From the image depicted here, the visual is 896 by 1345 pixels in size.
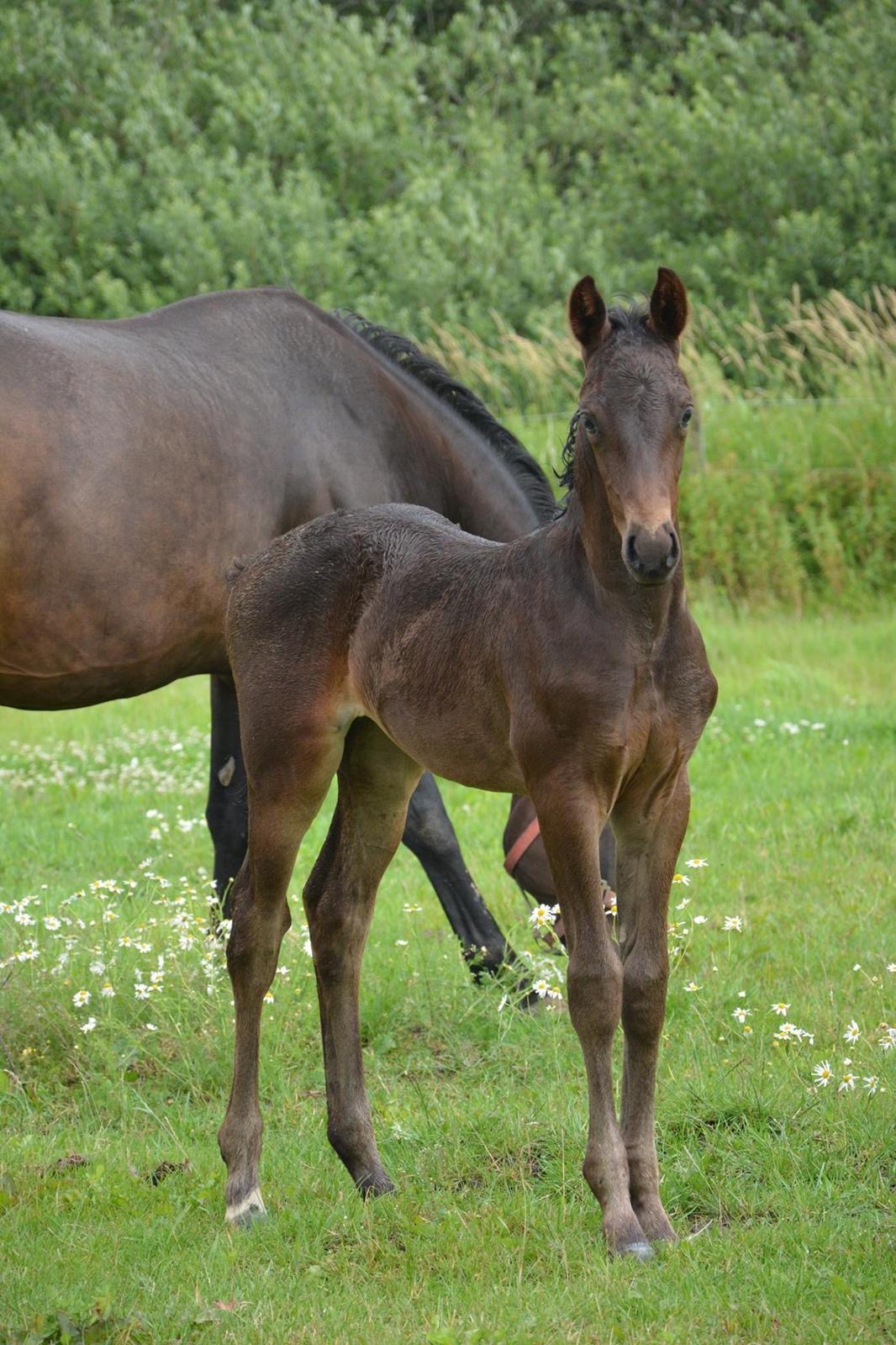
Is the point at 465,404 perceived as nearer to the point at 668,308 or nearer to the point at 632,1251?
the point at 668,308

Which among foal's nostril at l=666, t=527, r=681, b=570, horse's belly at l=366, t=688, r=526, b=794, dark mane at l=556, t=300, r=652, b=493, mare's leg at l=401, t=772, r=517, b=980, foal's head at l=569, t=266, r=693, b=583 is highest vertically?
dark mane at l=556, t=300, r=652, b=493

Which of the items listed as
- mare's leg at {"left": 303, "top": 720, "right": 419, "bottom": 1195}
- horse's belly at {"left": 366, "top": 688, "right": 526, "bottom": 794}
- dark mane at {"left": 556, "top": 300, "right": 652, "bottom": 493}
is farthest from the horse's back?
dark mane at {"left": 556, "top": 300, "right": 652, "bottom": 493}

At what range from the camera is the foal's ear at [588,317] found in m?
3.41

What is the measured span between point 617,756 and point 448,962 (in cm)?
239

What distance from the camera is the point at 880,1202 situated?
3705mm

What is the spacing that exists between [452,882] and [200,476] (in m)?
1.64

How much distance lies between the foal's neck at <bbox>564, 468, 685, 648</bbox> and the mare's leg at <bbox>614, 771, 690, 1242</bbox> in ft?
1.22

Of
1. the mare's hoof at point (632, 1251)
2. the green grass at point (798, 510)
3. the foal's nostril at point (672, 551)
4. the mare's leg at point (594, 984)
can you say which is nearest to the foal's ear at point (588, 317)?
the foal's nostril at point (672, 551)

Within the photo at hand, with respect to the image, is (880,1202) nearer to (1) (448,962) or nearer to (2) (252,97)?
(1) (448,962)

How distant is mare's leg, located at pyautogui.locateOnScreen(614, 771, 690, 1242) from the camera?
3.55m

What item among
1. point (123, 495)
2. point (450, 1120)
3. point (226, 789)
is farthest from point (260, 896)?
point (226, 789)

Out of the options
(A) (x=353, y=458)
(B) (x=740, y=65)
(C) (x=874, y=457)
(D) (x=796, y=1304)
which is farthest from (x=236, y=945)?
(B) (x=740, y=65)

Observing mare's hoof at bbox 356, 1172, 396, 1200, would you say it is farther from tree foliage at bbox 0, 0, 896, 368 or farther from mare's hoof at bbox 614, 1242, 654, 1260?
tree foliage at bbox 0, 0, 896, 368

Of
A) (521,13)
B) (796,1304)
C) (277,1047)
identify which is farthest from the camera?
(521,13)
